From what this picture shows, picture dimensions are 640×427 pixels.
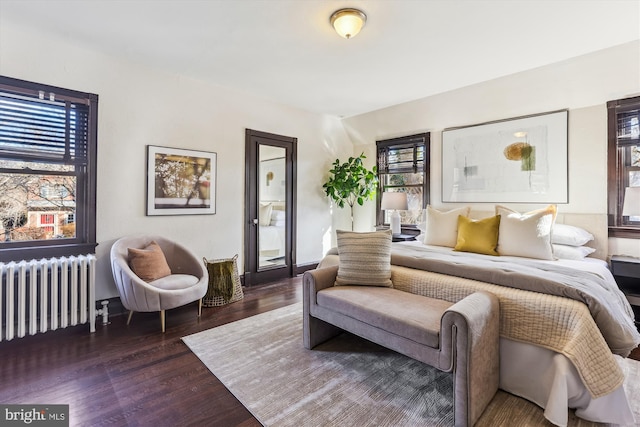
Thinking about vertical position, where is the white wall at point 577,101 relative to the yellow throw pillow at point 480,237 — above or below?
above

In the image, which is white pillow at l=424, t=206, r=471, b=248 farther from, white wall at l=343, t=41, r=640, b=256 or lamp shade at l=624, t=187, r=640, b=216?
lamp shade at l=624, t=187, r=640, b=216

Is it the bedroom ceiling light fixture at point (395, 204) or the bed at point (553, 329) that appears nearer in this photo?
the bed at point (553, 329)

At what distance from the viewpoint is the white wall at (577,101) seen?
2.86 meters

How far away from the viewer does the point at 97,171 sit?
296cm

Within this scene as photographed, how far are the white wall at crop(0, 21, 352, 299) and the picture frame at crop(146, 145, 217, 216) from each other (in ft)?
0.25

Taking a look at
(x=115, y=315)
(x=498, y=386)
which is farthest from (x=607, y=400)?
(x=115, y=315)

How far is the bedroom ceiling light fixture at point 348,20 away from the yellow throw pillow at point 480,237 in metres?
2.19

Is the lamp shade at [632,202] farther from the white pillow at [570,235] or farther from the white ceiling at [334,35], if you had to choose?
the white ceiling at [334,35]

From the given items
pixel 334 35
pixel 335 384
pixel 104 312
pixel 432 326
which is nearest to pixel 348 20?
pixel 334 35

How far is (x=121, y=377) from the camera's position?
6.64 feet

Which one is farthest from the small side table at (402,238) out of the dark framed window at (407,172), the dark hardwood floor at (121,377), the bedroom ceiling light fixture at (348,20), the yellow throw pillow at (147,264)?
the yellow throw pillow at (147,264)

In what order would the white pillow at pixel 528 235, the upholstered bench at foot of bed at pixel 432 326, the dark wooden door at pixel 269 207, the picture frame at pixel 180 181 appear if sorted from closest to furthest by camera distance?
1. the upholstered bench at foot of bed at pixel 432 326
2. the white pillow at pixel 528 235
3. the picture frame at pixel 180 181
4. the dark wooden door at pixel 269 207

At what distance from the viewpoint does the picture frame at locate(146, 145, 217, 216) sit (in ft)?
10.8

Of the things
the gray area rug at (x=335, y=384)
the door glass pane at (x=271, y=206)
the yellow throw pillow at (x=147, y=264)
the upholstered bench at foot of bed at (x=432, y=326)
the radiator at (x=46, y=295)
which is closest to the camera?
the upholstered bench at foot of bed at (x=432, y=326)
